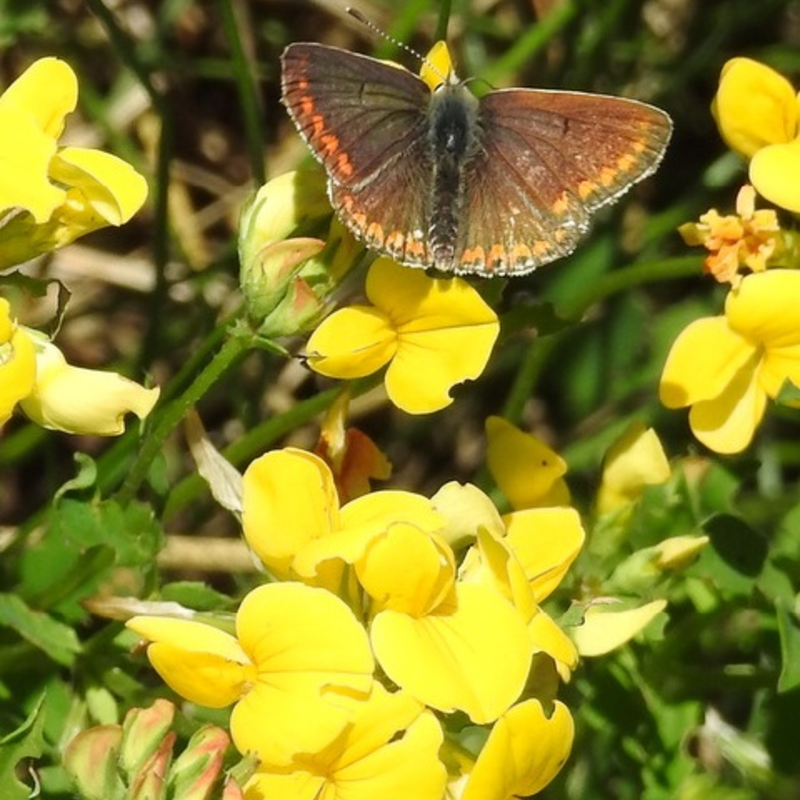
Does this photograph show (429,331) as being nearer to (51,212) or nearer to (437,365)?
(437,365)

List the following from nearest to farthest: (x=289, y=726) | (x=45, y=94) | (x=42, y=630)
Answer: (x=289, y=726)
(x=45, y=94)
(x=42, y=630)

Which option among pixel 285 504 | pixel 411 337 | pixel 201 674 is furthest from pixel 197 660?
pixel 411 337

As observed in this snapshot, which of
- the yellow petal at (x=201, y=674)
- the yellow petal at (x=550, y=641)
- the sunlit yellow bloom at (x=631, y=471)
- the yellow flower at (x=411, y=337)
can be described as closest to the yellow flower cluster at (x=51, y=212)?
the yellow flower at (x=411, y=337)

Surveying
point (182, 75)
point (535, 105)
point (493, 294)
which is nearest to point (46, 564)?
point (493, 294)

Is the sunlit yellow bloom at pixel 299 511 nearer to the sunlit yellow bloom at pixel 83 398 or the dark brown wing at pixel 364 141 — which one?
the sunlit yellow bloom at pixel 83 398

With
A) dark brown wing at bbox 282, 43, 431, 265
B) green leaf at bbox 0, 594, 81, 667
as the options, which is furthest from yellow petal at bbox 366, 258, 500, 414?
green leaf at bbox 0, 594, 81, 667

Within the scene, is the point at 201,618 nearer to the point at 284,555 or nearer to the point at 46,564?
the point at 284,555
